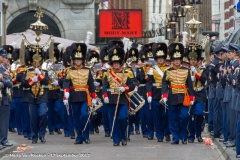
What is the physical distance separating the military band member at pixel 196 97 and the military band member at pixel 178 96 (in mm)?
473

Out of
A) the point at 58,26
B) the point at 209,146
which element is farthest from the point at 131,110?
the point at 58,26

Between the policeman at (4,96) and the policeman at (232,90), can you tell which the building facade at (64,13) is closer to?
the policeman at (4,96)

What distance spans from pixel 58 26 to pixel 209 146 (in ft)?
68.7

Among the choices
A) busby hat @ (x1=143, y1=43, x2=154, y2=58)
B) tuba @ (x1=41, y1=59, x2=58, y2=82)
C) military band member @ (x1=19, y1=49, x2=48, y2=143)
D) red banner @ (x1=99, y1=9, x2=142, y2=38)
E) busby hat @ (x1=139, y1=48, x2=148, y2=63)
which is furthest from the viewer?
red banner @ (x1=99, y1=9, x2=142, y2=38)

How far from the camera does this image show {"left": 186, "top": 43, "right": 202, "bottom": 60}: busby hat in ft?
72.5

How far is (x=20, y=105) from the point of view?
23953 millimetres

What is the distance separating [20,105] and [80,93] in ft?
11.4

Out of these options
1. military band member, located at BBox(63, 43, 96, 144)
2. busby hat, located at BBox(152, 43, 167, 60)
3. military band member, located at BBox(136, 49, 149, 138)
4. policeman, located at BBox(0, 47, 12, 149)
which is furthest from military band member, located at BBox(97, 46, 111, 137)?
policeman, located at BBox(0, 47, 12, 149)

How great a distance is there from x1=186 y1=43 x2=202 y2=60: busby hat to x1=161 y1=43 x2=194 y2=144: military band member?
1024mm

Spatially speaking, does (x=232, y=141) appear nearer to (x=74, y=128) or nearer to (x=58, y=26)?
(x=74, y=128)

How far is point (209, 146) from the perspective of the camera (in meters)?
20.5

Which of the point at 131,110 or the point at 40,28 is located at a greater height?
the point at 40,28

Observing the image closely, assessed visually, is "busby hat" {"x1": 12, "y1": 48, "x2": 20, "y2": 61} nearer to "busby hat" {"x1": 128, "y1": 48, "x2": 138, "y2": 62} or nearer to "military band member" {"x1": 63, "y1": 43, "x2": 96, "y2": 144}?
"busby hat" {"x1": 128, "y1": 48, "x2": 138, "y2": 62}

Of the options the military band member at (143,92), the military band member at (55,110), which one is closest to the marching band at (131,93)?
the military band member at (143,92)
